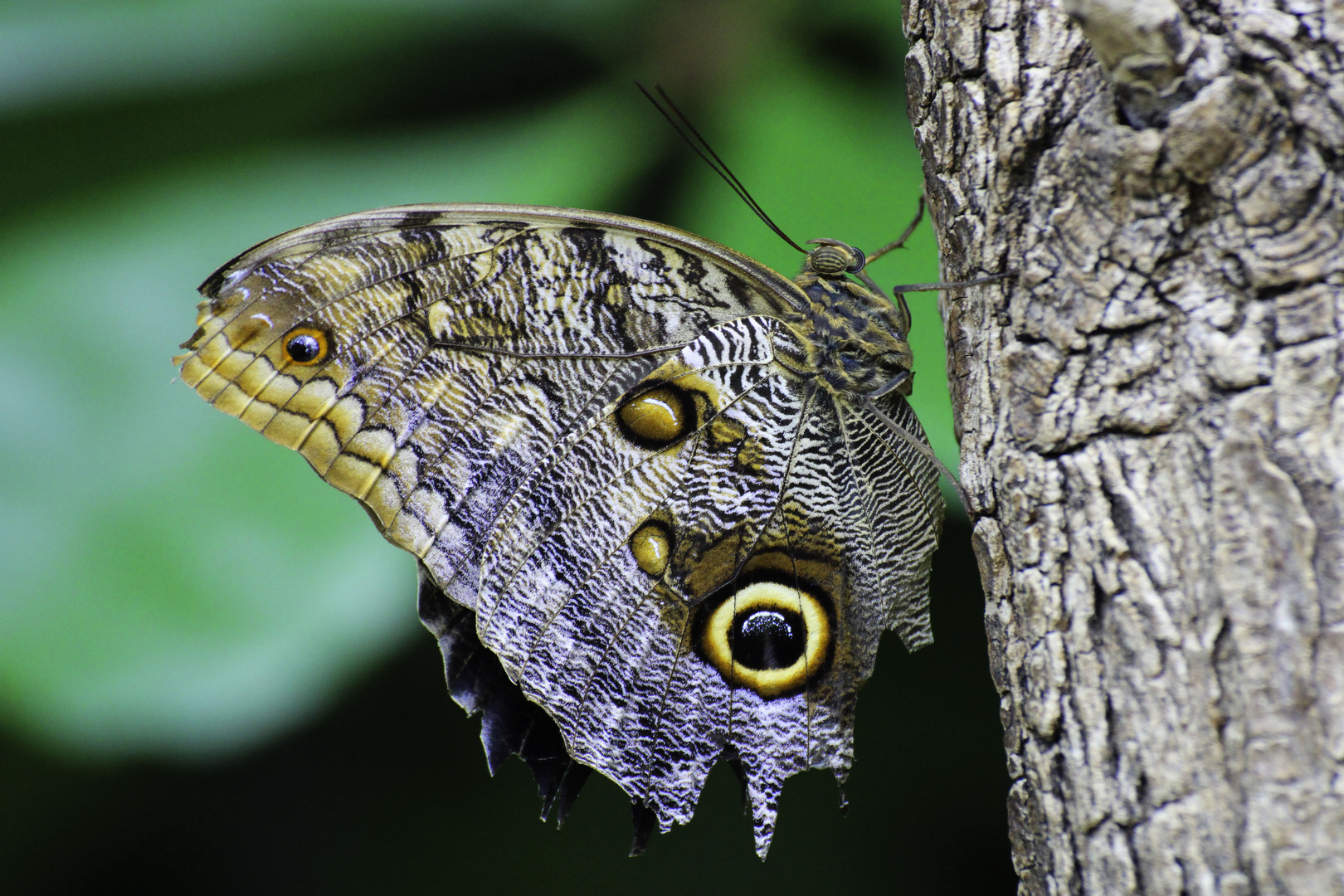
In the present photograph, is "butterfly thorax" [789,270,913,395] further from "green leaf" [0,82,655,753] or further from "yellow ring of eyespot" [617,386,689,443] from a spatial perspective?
"green leaf" [0,82,655,753]

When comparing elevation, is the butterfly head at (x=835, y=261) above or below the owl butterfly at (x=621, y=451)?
above

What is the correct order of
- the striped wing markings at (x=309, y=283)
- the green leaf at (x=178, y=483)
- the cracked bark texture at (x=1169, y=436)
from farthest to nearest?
the green leaf at (x=178, y=483) < the striped wing markings at (x=309, y=283) < the cracked bark texture at (x=1169, y=436)

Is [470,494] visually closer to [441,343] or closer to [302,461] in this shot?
[441,343]

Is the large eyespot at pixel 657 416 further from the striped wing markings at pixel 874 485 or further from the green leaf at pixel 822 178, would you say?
the green leaf at pixel 822 178

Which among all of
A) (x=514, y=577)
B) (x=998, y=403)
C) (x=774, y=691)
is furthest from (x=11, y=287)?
(x=998, y=403)

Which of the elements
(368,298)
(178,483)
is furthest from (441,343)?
(178,483)

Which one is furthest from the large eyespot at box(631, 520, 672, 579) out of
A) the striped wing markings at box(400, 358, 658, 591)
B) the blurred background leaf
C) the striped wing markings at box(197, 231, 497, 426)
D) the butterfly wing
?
the blurred background leaf

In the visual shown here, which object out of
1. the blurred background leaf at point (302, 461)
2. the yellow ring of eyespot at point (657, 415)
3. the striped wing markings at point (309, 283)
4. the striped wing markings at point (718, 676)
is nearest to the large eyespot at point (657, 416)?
the yellow ring of eyespot at point (657, 415)

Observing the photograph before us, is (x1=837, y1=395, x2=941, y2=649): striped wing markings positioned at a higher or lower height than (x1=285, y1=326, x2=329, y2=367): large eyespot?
higher

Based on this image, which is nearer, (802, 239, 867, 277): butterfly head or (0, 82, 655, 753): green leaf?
(802, 239, 867, 277): butterfly head
